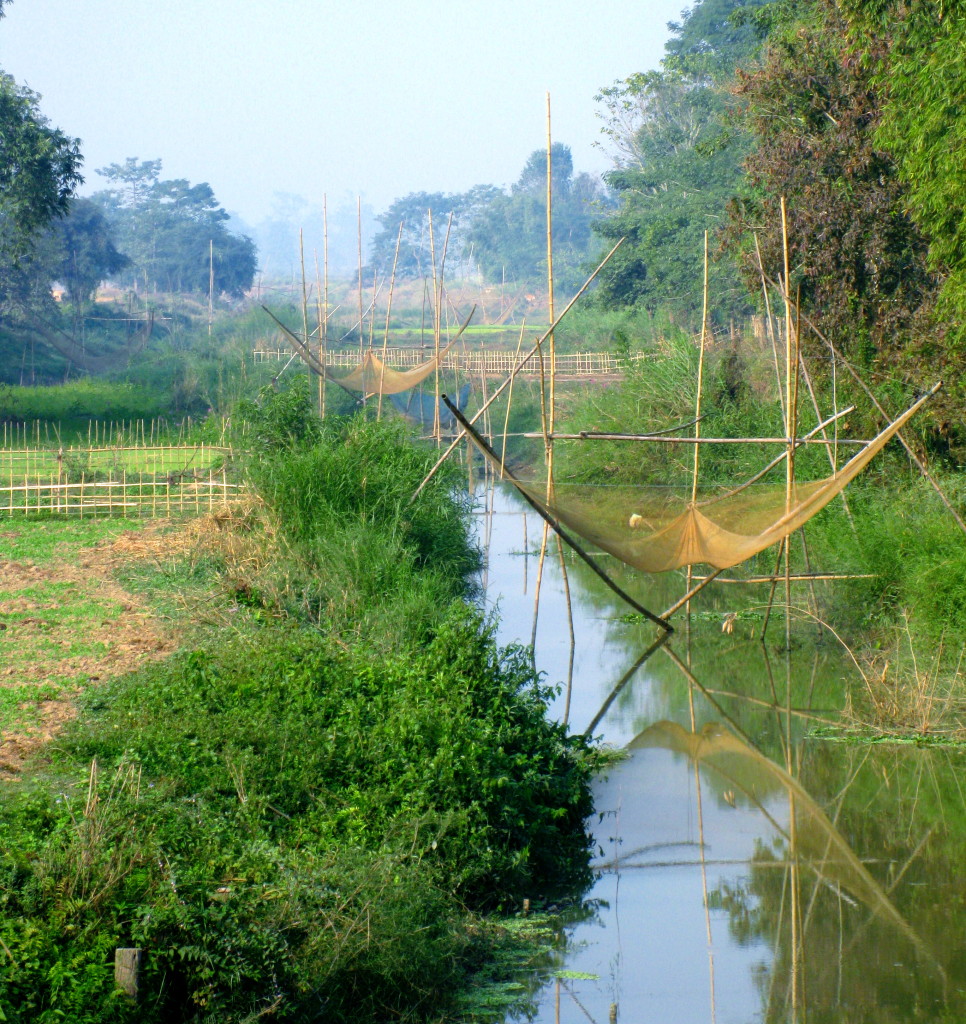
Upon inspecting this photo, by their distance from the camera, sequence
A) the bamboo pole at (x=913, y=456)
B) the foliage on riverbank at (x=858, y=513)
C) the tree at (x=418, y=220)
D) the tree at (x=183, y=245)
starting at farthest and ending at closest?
the tree at (x=418, y=220) < the tree at (x=183, y=245) < the bamboo pole at (x=913, y=456) < the foliage on riverbank at (x=858, y=513)

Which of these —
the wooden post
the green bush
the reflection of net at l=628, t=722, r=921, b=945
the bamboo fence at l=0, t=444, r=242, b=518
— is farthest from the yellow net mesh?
the wooden post

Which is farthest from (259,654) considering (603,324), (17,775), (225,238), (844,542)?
(225,238)

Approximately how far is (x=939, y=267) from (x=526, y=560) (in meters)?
4.84

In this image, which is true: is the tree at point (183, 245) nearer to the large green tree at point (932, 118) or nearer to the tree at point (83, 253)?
the tree at point (83, 253)

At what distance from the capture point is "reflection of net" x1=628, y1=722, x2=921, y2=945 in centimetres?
430

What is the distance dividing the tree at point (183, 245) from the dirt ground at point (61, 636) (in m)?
31.5

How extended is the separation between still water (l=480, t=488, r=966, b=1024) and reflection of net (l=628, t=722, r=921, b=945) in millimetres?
10

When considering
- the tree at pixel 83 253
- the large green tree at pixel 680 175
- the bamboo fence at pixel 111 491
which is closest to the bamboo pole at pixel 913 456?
the bamboo fence at pixel 111 491

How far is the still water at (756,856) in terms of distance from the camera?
11.8 feet

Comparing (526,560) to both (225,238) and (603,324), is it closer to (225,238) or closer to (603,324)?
(603,324)

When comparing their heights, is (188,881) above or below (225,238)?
below

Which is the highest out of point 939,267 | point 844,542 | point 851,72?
point 851,72

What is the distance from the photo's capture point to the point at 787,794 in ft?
17.2

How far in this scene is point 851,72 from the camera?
9.72 metres
